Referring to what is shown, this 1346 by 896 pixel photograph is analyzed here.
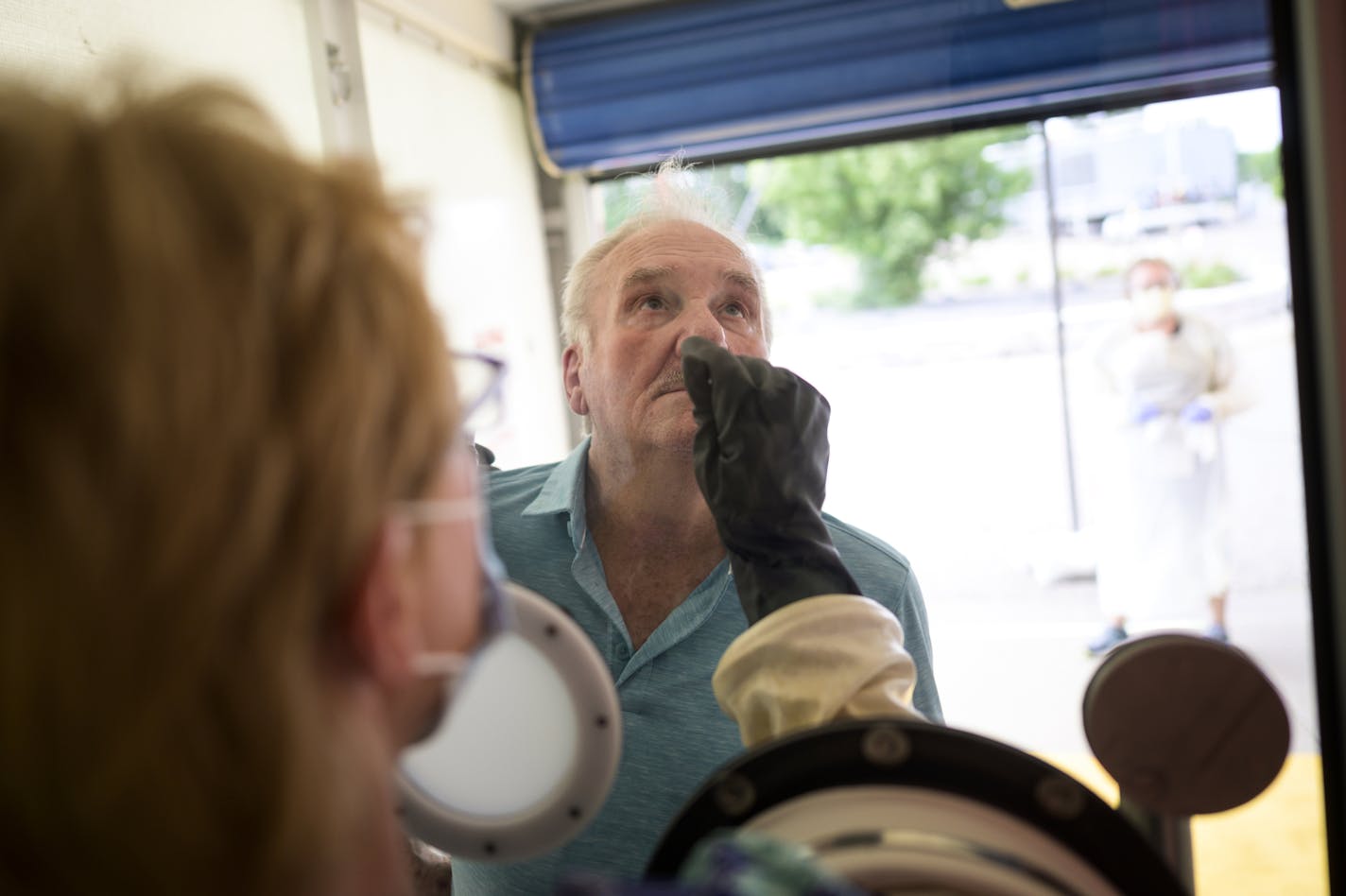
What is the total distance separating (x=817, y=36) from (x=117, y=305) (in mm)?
2584

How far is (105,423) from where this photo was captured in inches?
14.6

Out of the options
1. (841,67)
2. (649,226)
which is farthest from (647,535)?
(841,67)

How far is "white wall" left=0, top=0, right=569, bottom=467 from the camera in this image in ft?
5.27

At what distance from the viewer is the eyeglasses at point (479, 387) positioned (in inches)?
21.9

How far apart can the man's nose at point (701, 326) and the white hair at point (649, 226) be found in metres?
0.10

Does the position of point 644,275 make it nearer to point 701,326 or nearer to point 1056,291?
point 701,326

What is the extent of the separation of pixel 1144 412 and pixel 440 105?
7.66ft

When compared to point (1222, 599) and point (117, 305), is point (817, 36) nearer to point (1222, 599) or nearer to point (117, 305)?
point (1222, 599)

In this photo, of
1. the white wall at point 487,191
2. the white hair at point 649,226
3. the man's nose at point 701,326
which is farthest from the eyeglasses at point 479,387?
the white wall at point 487,191

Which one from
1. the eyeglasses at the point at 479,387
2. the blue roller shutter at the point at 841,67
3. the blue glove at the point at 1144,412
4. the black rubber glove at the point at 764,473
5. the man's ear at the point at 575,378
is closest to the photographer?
the eyeglasses at the point at 479,387

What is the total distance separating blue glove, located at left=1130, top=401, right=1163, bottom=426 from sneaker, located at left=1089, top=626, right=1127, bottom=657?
71cm

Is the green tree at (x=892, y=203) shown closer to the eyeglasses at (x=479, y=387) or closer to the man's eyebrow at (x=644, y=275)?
the man's eyebrow at (x=644, y=275)

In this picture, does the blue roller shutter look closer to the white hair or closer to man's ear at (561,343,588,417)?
the white hair

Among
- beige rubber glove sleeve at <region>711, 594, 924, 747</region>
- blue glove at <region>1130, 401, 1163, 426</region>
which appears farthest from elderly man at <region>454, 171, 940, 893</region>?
blue glove at <region>1130, 401, 1163, 426</region>
